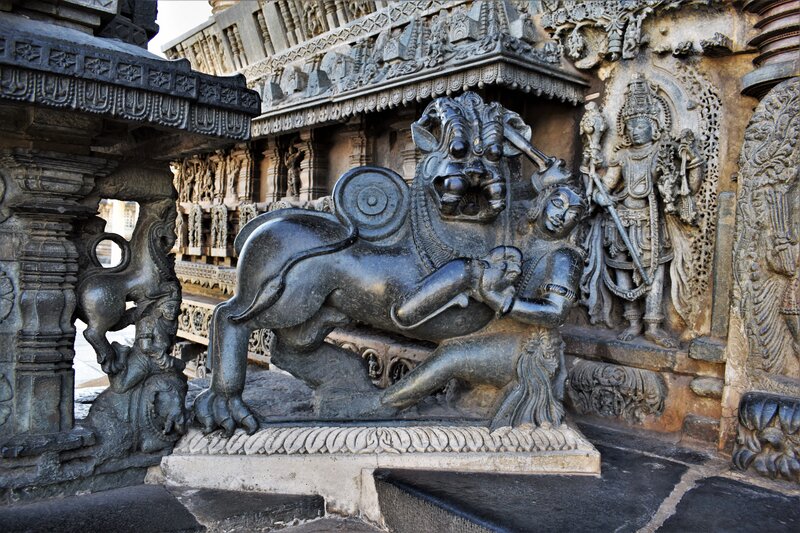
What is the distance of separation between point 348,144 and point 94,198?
4.45 m

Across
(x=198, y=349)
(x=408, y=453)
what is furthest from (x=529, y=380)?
(x=198, y=349)

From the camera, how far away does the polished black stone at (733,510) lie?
101 inches

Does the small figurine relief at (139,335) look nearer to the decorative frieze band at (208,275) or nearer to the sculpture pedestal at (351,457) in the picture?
the sculpture pedestal at (351,457)

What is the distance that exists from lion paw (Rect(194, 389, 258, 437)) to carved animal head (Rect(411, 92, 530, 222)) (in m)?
1.41

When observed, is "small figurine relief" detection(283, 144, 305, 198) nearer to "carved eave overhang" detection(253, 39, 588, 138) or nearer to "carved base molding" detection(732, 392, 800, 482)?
"carved eave overhang" detection(253, 39, 588, 138)

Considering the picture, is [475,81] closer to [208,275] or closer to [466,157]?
[466,157]

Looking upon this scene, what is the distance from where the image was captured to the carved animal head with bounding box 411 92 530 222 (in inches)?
121

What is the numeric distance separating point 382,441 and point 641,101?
3080 millimetres

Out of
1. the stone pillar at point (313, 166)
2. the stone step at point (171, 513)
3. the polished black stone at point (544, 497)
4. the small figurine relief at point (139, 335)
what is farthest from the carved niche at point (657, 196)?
the stone pillar at point (313, 166)

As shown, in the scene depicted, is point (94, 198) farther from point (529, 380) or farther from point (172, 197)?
point (529, 380)

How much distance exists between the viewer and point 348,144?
7.08 metres

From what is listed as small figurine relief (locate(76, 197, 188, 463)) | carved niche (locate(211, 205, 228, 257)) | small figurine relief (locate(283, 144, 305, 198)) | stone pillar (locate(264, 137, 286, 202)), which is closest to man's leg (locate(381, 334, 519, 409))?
small figurine relief (locate(76, 197, 188, 463))

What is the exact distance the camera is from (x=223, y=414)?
2943 millimetres

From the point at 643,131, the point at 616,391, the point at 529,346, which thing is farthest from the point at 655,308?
the point at 529,346
